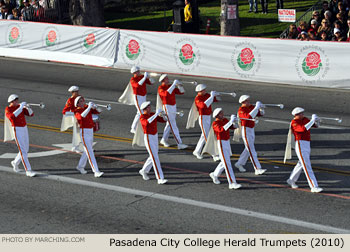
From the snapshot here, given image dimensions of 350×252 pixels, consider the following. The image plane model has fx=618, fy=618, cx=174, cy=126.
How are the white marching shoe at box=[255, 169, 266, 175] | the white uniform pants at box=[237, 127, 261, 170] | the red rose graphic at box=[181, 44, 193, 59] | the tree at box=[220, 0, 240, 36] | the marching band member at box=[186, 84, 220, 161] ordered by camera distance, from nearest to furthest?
the white marching shoe at box=[255, 169, 266, 175] → the white uniform pants at box=[237, 127, 261, 170] → the marching band member at box=[186, 84, 220, 161] → the red rose graphic at box=[181, 44, 193, 59] → the tree at box=[220, 0, 240, 36]

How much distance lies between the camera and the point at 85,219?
12.9 meters

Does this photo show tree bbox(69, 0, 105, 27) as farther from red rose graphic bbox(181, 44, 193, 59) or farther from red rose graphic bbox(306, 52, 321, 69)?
red rose graphic bbox(306, 52, 321, 69)

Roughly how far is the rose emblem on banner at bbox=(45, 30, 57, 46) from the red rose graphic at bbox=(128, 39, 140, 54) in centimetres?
446

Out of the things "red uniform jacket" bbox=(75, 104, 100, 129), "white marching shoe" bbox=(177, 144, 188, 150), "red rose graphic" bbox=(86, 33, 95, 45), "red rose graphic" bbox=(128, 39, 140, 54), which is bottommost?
"white marching shoe" bbox=(177, 144, 188, 150)

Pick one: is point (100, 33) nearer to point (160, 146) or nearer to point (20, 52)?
point (20, 52)

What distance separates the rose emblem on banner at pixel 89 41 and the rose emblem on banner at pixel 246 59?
739cm

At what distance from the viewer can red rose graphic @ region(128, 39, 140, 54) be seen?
2686cm

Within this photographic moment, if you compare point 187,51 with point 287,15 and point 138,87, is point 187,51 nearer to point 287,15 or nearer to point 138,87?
point 287,15

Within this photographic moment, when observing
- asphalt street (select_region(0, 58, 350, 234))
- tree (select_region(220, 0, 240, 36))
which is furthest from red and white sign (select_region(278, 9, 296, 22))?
asphalt street (select_region(0, 58, 350, 234))

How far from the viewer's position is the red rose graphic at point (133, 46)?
26859 mm

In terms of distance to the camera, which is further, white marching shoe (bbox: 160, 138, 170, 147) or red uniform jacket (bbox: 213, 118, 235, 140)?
white marching shoe (bbox: 160, 138, 170, 147)

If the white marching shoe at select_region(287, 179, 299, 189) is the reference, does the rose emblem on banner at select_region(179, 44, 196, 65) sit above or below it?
above

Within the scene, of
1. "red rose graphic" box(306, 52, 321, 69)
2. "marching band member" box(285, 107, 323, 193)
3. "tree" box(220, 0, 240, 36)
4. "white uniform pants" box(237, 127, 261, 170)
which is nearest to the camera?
"marching band member" box(285, 107, 323, 193)

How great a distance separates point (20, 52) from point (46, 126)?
12108 mm
